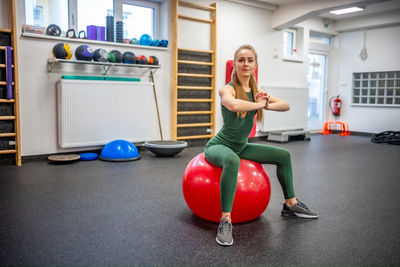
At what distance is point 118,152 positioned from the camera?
4234mm

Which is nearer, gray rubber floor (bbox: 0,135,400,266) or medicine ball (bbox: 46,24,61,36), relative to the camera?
gray rubber floor (bbox: 0,135,400,266)

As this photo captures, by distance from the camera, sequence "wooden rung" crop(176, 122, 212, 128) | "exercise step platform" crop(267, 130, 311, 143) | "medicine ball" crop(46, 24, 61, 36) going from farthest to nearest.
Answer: "exercise step platform" crop(267, 130, 311, 143) → "wooden rung" crop(176, 122, 212, 128) → "medicine ball" crop(46, 24, 61, 36)

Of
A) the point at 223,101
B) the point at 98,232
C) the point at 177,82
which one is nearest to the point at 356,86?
the point at 177,82

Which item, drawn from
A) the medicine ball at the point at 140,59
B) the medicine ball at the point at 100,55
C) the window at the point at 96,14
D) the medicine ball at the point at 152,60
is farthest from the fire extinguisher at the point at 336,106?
the medicine ball at the point at 100,55

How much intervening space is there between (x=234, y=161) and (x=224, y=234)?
0.40 metres

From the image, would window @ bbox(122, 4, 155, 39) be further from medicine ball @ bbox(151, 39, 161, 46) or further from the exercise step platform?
the exercise step platform

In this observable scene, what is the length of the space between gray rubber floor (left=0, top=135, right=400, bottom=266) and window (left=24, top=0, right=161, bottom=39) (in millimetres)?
1887

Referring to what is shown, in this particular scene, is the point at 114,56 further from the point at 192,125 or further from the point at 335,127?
the point at 335,127

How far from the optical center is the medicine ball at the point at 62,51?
3.98 m

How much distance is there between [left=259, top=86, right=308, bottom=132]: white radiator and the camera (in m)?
6.43

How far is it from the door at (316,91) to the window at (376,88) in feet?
2.29

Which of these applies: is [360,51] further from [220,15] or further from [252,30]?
[220,15]

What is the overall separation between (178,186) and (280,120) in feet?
12.9

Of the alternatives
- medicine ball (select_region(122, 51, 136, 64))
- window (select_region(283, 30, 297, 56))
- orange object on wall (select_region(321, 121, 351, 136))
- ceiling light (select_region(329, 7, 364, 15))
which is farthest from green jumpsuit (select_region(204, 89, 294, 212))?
orange object on wall (select_region(321, 121, 351, 136))
